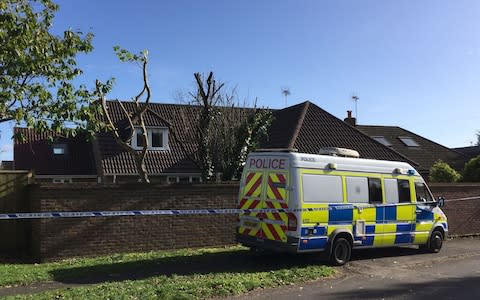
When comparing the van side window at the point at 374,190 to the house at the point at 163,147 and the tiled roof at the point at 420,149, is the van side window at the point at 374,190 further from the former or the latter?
the tiled roof at the point at 420,149

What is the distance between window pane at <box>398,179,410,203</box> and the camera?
12.2 metres

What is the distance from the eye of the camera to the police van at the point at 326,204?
1014 cm

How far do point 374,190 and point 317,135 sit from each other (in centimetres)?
1503

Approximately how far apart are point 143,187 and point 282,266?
375 centimetres

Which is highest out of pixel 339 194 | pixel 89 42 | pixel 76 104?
pixel 89 42

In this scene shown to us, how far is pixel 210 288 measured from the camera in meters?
8.20

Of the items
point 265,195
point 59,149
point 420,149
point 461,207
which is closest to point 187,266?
point 265,195

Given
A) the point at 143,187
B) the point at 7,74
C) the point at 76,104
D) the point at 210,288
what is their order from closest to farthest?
the point at 210,288, the point at 7,74, the point at 76,104, the point at 143,187

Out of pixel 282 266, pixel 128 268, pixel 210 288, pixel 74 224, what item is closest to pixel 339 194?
pixel 282 266

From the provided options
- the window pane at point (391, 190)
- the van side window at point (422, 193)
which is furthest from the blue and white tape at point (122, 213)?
the van side window at point (422, 193)

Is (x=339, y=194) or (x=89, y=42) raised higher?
(x=89, y=42)

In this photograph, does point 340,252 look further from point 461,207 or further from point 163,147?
point 163,147

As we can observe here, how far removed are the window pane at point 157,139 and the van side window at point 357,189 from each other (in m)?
18.2

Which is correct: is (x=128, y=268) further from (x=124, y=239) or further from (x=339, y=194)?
(x=339, y=194)
